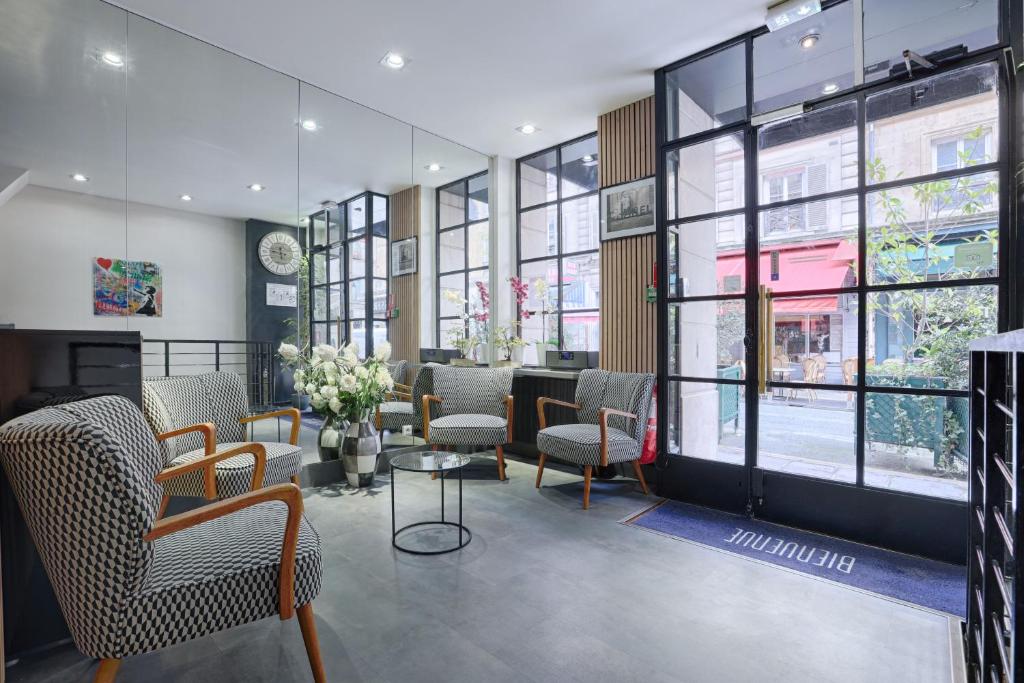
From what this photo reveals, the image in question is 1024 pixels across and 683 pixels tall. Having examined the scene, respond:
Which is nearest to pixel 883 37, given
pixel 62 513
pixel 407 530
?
pixel 407 530

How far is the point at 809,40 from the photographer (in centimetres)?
310

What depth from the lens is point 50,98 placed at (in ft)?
9.25

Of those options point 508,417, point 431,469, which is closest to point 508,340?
point 508,417

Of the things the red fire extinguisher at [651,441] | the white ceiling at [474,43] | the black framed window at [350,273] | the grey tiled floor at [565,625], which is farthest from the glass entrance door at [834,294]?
the black framed window at [350,273]

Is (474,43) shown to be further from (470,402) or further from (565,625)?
(565,625)

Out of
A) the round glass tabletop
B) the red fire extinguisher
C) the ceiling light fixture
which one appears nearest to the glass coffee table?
the round glass tabletop

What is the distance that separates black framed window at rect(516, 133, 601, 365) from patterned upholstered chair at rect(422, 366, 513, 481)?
74cm

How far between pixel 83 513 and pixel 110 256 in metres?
2.38

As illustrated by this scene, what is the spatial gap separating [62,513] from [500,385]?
3290 mm

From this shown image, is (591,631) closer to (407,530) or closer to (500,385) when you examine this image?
(407,530)

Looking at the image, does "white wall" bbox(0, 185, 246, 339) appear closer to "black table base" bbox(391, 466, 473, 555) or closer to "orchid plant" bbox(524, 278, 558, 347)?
"black table base" bbox(391, 466, 473, 555)

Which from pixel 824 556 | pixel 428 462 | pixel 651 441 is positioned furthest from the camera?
pixel 651 441

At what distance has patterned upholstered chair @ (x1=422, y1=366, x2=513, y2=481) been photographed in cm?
399

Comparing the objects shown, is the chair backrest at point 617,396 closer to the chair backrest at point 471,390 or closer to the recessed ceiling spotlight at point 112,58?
the chair backrest at point 471,390
